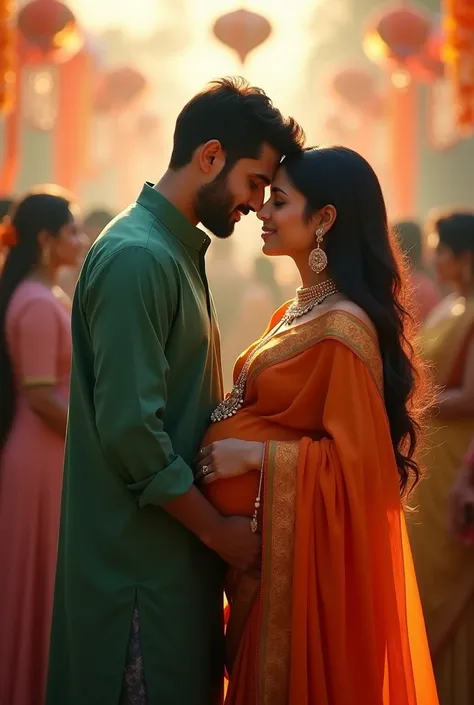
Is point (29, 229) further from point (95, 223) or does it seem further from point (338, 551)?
point (95, 223)

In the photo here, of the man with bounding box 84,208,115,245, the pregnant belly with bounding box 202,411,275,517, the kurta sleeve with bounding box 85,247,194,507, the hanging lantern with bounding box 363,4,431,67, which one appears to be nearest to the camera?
the kurta sleeve with bounding box 85,247,194,507

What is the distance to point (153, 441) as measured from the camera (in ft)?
8.04

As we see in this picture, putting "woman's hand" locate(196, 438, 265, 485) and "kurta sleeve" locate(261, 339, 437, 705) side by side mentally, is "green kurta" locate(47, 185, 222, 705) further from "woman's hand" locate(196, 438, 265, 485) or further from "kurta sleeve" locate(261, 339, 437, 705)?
"kurta sleeve" locate(261, 339, 437, 705)

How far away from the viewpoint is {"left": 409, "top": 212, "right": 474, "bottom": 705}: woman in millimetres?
3953

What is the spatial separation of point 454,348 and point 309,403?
1.56 meters

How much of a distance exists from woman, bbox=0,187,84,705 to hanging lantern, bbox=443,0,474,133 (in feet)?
12.0

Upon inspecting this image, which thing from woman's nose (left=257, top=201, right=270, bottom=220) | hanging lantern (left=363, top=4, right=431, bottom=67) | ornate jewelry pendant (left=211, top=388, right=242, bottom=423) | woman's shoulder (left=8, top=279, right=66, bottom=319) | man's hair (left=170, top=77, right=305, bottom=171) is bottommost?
ornate jewelry pendant (left=211, top=388, right=242, bottom=423)

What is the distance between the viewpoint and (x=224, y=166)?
270 centimetres

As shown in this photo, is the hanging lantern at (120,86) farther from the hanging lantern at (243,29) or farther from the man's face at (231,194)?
the man's face at (231,194)

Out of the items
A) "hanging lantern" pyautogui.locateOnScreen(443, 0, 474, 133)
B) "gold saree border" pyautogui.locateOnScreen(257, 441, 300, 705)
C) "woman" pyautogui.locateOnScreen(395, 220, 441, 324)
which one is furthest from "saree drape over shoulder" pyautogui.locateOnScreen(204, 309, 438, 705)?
"hanging lantern" pyautogui.locateOnScreen(443, 0, 474, 133)

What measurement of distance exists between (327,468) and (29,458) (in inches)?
63.7

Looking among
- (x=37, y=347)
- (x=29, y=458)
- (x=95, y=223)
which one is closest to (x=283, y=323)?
(x=37, y=347)

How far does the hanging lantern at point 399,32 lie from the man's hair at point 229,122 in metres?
7.68

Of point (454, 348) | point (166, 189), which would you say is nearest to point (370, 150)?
point (454, 348)
